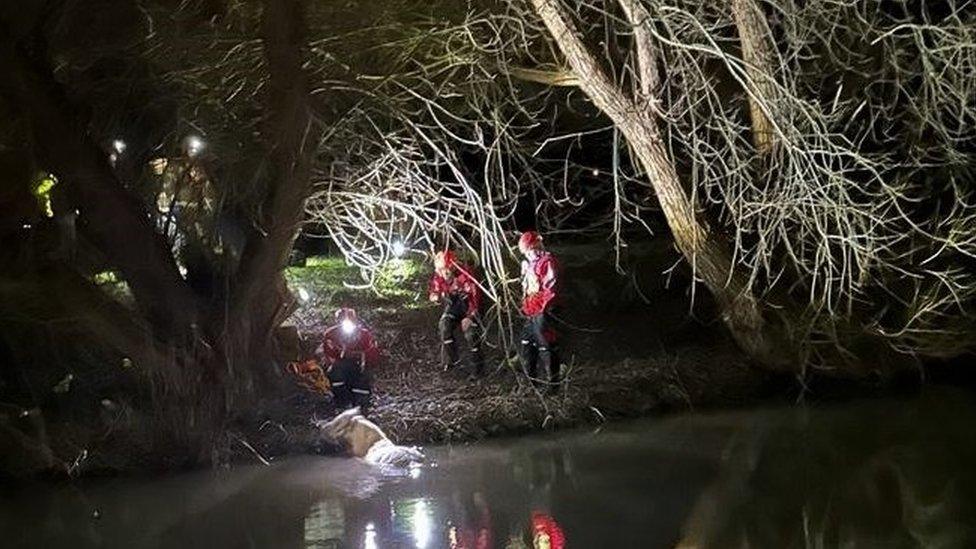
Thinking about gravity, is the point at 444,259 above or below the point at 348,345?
above

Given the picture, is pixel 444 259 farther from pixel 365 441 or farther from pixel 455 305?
pixel 365 441

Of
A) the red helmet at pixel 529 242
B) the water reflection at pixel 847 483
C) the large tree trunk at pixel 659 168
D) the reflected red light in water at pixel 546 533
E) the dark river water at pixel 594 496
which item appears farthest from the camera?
the red helmet at pixel 529 242

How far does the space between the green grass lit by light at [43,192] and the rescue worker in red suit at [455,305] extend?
3805 mm

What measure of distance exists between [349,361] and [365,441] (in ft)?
3.70

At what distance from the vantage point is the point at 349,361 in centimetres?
1110

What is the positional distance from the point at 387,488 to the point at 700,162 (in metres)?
3.96

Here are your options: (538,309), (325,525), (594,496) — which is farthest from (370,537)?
(538,309)

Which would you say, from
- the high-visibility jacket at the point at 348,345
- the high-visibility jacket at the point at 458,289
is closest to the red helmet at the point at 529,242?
the high-visibility jacket at the point at 458,289

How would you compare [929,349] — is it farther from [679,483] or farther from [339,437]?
[339,437]

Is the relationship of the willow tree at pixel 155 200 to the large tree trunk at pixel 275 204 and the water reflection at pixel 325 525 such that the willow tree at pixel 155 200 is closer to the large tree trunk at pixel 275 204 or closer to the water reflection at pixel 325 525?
the large tree trunk at pixel 275 204

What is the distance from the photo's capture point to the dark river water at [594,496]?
7609 millimetres

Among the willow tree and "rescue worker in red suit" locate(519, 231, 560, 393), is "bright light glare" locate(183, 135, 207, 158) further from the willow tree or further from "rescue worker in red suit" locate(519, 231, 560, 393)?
"rescue worker in red suit" locate(519, 231, 560, 393)

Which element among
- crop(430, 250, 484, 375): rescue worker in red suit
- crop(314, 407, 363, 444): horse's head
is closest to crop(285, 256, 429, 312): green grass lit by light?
crop(430, 250, 484, 375): rescue worker in red suit

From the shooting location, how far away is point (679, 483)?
29.1ft
